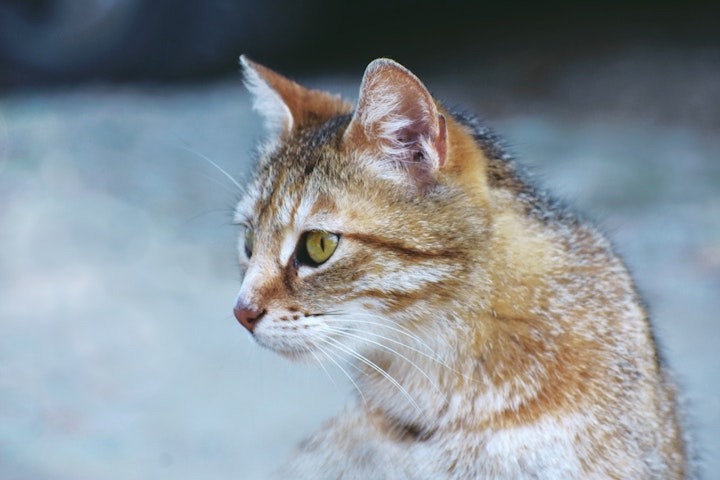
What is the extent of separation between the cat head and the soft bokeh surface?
24cm

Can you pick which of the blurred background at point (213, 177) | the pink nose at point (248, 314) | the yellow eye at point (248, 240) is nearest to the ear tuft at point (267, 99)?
the blurred background at point (213, 177)

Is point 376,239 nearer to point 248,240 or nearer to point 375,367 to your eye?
point 375,367

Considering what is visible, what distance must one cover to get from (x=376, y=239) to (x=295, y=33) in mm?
6587

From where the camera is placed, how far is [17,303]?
5594mm

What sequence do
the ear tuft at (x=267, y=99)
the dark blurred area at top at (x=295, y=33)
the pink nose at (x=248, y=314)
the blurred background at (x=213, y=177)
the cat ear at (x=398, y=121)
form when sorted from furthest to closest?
the dark blurred area at top at (x=295, y=33) < the blurred background at (x=213, y=177) < the ear tuft at (x=267, y=99) < the pink nose at (x=248, y=314) < the cat ear at (x=398, y=121)

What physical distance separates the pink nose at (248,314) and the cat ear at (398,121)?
0.58m

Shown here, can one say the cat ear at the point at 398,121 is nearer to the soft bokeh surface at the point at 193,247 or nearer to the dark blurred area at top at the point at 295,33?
the soft bokeh surface at the point at 193,247

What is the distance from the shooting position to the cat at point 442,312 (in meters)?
2.57

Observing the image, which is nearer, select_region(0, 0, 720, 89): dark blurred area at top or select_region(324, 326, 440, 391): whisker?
select_region(324, 326, 440, 391): whisker

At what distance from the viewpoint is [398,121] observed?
8.55 feet

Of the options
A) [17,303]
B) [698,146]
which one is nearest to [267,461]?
[17,303]

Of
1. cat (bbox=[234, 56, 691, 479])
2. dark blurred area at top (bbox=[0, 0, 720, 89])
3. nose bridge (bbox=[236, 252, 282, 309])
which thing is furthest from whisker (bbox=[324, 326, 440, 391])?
dark blurred area at top (bbox=[0, 0, 720, 89])

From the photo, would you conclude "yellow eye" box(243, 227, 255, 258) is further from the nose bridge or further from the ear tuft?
the ear tuft

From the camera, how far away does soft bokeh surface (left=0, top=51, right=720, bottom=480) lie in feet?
14.6
